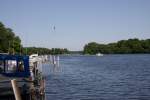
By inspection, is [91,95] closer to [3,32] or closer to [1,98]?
[1,98]

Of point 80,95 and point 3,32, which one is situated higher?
point 3,32

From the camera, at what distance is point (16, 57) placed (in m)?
31.5

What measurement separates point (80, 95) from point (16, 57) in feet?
40.8

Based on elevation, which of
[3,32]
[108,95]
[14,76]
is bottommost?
[108,95]

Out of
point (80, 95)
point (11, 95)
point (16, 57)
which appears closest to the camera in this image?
point (11, 95)

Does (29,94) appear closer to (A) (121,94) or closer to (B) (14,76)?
(B) (14,76)

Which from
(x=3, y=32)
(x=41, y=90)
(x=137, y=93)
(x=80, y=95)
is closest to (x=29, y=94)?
(x=41, y=90)

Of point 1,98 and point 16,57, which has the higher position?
point 16,57

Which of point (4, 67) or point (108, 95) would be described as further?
point (108, 95)

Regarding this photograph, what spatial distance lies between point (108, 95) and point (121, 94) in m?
1.67

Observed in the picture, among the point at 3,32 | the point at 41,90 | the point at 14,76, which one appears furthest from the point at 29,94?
the point at 3,32

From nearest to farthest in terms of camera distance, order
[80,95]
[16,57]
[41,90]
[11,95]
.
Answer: [11,95]
[41,90]
[16,57]
[80,95]

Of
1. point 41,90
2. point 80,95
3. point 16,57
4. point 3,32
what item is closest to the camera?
point 41,90

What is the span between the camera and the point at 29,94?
2652cm
